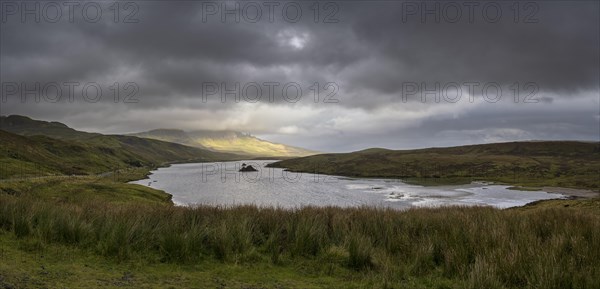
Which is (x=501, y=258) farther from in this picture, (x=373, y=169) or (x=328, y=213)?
(x=373, y=169)

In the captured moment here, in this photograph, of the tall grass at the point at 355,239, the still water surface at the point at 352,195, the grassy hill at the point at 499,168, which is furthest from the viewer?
the grassy hill at the point at 499,168

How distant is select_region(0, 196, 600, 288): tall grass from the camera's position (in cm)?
820

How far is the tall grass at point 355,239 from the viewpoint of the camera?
820cm

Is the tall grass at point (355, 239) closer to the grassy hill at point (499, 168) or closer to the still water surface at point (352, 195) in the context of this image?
the still water surface at point (352, 195)

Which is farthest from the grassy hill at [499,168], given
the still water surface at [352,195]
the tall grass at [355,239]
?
the tall grass at [355,239]

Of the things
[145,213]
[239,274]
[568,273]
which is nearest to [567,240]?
[568,273]

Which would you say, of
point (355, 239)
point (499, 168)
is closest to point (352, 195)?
point (355, 239)

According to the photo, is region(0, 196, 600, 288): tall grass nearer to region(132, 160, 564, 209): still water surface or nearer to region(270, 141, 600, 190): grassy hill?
region(132, 160, 564, 209): still water surface

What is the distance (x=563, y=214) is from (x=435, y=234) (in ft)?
18.1

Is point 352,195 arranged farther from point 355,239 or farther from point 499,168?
point 499,168

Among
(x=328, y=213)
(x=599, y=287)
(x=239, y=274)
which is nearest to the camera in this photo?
(x=599, y=287)

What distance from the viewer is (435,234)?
1117cm

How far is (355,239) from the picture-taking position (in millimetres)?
10242

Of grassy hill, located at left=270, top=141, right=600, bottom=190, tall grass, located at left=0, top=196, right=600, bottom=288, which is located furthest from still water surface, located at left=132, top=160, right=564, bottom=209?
grassy hill, located at left=270, top=141, right=600, bottom=190
